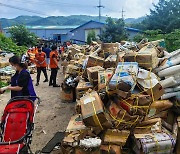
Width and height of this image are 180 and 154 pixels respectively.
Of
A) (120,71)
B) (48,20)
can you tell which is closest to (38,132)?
(120,71)

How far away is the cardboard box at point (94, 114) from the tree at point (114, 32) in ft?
72.3

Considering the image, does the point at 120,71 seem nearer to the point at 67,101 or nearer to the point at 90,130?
the point at 90,130

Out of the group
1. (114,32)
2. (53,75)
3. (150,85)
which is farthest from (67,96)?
(114,32)

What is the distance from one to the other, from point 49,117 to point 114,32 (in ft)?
64.7

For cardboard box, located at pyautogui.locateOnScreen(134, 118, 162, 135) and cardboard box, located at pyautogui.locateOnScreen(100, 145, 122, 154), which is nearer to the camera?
cardboard box, located at pyautogui.locateOnScreen(100, 145, 122, 154)

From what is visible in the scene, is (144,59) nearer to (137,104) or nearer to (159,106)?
(159,106)

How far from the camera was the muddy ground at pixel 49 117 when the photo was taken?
6.19 m

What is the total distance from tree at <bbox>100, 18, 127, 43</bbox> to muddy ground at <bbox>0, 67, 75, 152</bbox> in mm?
16162

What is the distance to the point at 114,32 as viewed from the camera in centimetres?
2641

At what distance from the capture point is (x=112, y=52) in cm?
814

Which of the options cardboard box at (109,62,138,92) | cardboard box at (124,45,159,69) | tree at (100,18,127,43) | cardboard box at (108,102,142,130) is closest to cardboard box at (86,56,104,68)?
cardboard box at (124,45,159,69)

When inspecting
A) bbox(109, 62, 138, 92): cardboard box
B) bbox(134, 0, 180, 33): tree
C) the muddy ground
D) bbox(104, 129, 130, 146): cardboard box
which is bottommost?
the muddy ground

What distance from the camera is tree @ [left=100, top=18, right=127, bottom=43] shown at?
26.2 metres

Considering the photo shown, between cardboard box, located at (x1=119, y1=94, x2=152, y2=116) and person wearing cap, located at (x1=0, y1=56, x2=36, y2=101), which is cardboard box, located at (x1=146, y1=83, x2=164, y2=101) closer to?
cardboard box, located at (x1=119, y1=94, x2=152, y2=116)
